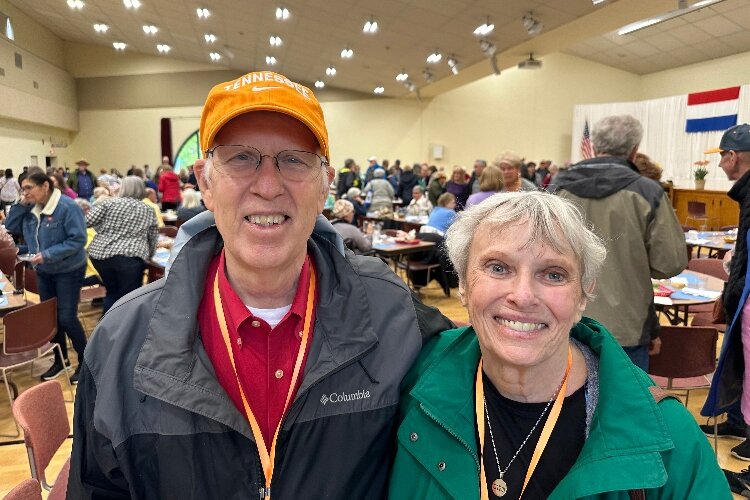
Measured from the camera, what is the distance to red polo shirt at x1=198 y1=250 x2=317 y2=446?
1179mm

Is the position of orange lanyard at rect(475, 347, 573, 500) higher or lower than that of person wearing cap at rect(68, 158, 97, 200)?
lower

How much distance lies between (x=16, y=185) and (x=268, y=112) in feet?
42.6

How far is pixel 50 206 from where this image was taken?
14.5 feet

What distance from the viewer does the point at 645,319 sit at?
263 centimetres

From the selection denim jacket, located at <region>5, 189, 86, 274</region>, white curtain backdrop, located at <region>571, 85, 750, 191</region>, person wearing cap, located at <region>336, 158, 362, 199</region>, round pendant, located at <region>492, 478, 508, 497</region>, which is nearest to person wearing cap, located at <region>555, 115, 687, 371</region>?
round pendant, located at <region>492, 478, 508, 497</region>

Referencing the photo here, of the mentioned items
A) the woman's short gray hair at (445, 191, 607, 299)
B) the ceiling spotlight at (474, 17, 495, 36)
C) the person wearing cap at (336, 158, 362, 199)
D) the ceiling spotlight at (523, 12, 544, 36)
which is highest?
the ceiling spotlight at (474, 17, 495, 36)

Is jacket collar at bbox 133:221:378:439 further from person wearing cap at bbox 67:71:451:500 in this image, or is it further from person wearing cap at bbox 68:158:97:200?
person wearing cap at bbox 68:158:97:200

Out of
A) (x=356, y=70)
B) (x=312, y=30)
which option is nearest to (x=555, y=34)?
(x=312, y=30)

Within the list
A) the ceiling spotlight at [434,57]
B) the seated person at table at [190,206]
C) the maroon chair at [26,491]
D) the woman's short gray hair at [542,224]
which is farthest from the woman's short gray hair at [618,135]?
the ceiling spotlight at [434,57]

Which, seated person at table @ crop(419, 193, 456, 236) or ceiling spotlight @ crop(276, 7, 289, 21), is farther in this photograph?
ceiling spotlight @ crop(276, 7, 289, 21)

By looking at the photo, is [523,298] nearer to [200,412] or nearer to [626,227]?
[200,412]

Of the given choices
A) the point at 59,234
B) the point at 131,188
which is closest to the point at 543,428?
the point at 59,234

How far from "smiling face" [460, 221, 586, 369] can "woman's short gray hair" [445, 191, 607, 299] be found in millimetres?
17

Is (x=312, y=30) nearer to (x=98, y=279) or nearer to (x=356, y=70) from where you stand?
(x=356, y=70)
